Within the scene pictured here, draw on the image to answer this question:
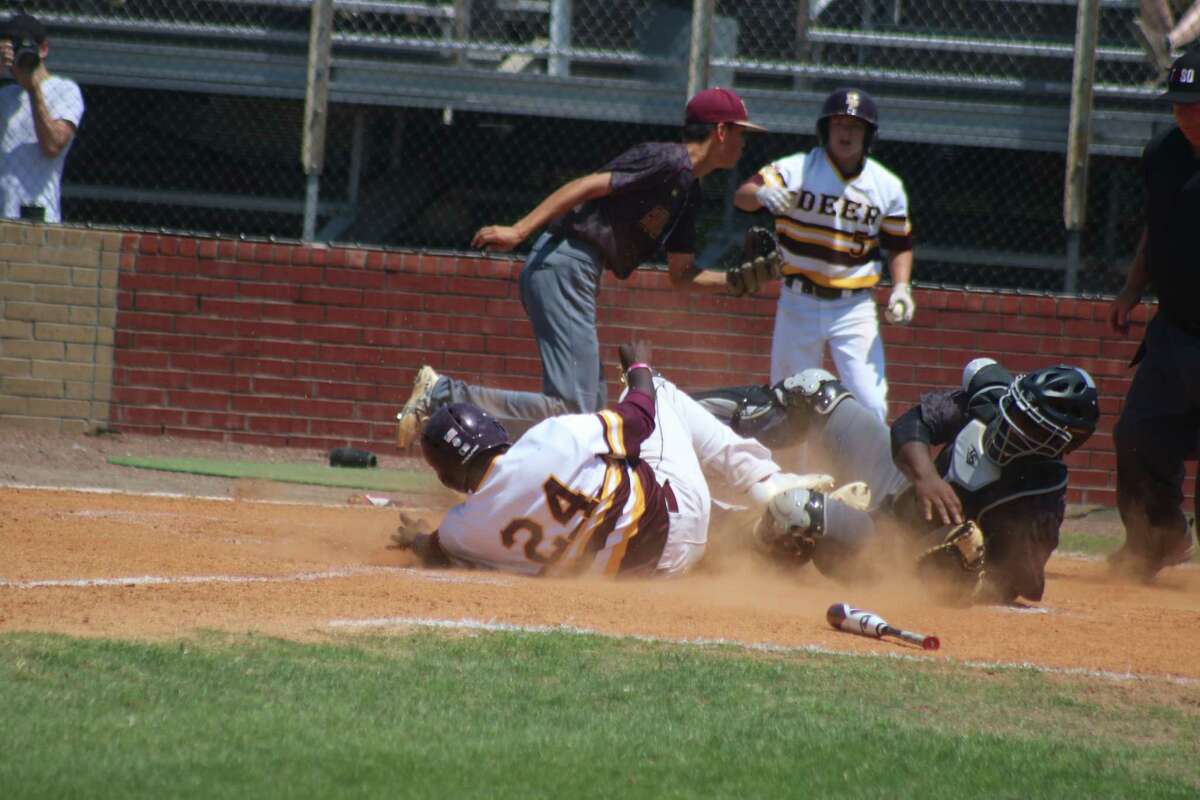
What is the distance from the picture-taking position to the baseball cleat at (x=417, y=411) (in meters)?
6.96

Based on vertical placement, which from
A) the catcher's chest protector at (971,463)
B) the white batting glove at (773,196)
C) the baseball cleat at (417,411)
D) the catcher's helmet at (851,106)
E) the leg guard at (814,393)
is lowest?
the baseball cleat at (417,411)

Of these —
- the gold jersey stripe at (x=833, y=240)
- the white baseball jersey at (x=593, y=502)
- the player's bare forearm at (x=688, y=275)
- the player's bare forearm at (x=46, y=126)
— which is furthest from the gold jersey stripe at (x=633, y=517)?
the player's bare forearm at (x=46, y=126)

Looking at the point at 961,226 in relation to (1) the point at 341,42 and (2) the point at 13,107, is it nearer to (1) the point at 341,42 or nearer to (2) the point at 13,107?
(1) the point at 341,42

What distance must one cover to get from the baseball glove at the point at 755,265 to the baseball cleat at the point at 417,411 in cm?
161

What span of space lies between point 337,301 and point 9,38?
2985 millimetres

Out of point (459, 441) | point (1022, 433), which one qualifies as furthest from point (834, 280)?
point (459, 441)

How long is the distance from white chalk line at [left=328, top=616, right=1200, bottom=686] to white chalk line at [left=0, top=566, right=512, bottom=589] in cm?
81

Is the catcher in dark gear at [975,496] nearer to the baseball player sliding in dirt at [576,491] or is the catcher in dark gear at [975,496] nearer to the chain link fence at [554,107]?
the baseball player sliding in dirt at [576,491]

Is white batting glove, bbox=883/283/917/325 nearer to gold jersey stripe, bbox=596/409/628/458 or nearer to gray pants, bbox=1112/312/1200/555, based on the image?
gray pants, bbox=1112/312/1200/555

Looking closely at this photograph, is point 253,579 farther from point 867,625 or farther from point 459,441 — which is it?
point 867,625

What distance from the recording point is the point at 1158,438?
6965mm

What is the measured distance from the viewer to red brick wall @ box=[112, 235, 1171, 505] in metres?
10.8

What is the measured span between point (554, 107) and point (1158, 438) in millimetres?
6486

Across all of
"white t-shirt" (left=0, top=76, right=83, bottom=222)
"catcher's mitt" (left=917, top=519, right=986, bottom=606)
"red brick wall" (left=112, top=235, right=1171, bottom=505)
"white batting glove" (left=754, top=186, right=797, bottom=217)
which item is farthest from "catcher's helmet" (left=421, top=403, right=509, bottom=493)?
"white t-shirt" (left=0, top=76, right=83, bottom=222)
